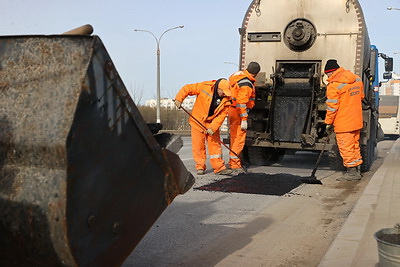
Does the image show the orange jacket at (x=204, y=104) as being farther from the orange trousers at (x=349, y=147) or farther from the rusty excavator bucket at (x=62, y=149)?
the rusty excavator bucket at (x=62, y=149)

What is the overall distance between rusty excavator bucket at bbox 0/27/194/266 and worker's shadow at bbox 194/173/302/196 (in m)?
4.47

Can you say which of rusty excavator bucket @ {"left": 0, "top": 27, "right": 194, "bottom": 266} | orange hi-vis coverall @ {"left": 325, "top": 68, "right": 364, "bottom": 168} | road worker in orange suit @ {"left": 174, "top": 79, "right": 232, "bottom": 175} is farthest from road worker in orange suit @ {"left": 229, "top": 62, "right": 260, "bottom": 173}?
rusty excavator bucket @ {"left": 0, "top": 27, "right": 194, "bottom": 266}

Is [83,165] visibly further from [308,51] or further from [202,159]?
[308,51]

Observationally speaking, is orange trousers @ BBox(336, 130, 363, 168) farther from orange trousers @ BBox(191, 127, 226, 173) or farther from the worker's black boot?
orange trousers @ BBox(191, 127, 226, 173)

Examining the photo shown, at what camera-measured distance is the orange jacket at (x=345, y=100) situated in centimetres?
786

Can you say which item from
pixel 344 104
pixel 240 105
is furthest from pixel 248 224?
pixel 240 105

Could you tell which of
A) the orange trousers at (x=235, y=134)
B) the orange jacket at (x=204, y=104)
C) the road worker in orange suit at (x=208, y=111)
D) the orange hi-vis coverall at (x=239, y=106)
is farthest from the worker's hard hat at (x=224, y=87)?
the orange trousers at (x=235, y=134)

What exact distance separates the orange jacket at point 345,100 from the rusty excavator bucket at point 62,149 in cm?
591

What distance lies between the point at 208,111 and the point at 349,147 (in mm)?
2281

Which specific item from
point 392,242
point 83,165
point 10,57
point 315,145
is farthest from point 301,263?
point 315,145

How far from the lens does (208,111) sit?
8.25 m

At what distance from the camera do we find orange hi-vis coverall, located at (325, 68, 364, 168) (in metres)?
7.86

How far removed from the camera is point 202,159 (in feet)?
27.8

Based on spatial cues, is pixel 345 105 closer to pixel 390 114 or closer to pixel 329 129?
pixel 329 129
